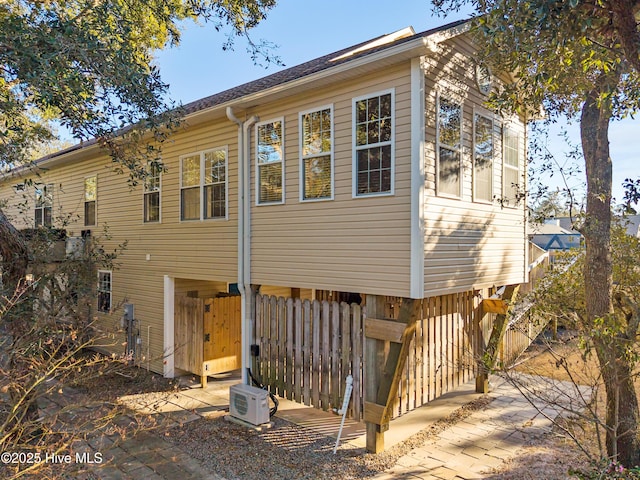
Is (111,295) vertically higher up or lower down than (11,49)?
lower down

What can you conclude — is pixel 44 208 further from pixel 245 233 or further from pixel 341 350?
pixel 341 350

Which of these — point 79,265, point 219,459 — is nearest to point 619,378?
point 219,459

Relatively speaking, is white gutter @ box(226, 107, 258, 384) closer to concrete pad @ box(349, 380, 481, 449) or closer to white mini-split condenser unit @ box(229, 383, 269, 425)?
white mini-split condenser unit @ box(229, 383, 269, 425)

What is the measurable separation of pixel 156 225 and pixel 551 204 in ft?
26.7

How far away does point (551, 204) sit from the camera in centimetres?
682

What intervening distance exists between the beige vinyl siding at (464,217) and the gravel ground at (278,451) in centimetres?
240

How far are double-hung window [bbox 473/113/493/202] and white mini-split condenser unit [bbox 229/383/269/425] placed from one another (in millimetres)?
4782

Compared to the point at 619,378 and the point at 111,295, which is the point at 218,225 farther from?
the point at 619,378

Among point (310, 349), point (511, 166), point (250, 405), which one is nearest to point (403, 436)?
point (310, 349)

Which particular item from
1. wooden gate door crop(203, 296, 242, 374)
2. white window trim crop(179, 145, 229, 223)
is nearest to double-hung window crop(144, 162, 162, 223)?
white window trim crop(179, 145, 229, 223)

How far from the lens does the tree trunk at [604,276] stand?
5.03 meters

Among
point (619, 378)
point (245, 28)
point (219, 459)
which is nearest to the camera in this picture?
point (619, 378)

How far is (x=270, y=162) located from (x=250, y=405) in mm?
4101

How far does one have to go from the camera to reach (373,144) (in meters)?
→ 6.06
